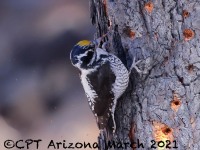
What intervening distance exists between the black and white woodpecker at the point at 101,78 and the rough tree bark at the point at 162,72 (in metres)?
0.09

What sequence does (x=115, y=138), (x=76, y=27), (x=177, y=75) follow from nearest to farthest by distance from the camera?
(x=177, y=75)
(x=115, y=138)
(x=76, y=27)

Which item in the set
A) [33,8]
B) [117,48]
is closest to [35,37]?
[33,8]

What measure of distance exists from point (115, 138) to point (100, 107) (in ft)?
0.69

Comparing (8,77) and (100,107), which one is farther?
(8,77)

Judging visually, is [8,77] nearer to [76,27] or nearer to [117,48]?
[76,27]

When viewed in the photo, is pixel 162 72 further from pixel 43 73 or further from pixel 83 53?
pixel 43 73

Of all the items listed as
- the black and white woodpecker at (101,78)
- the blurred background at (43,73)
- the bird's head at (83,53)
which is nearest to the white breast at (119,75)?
the black and white woodpecker at (101,78)

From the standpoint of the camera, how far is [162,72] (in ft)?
9.55

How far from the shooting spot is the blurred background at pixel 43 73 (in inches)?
248

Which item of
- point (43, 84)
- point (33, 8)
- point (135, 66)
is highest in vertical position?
point (33, 8)

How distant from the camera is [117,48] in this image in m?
3.08

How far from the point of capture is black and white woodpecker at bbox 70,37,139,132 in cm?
296

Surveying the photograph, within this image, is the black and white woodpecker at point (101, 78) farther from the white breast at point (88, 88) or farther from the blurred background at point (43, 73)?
the blurred background at point (43, 73)

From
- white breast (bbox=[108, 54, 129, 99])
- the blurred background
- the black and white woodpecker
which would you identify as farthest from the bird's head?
the blurred background
